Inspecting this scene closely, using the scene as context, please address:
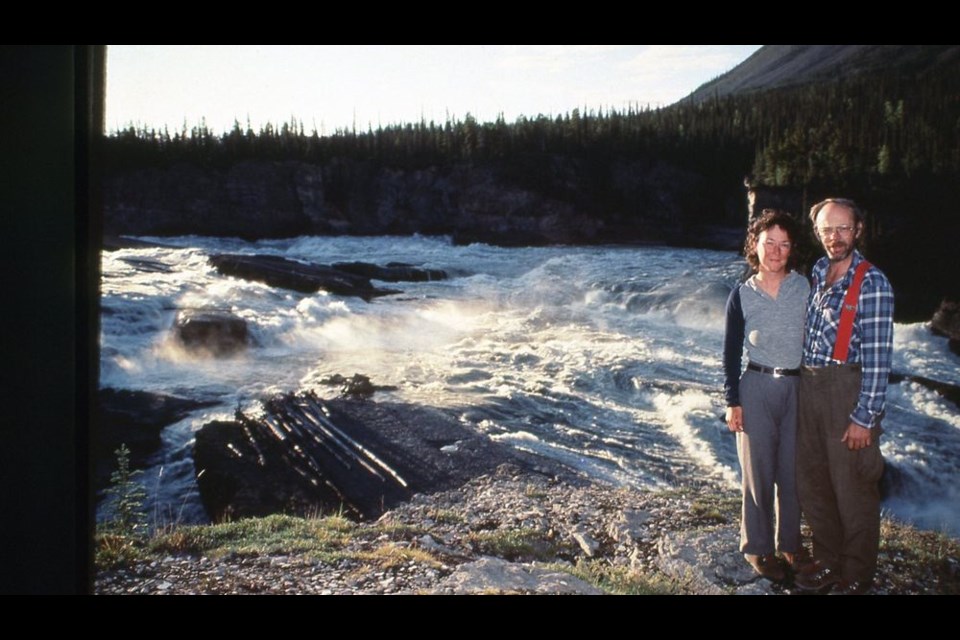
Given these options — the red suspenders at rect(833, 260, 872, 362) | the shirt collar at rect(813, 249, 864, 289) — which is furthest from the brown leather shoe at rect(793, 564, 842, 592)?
the shirt collar at rect(813, 249, 864, 289)

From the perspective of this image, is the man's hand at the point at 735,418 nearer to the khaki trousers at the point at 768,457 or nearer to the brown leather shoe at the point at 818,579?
the khaki trousers at the point at 768,457

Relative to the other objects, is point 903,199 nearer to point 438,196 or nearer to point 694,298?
point 694,298

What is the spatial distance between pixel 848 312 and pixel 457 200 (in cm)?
268

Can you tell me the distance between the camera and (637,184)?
13.5 feet

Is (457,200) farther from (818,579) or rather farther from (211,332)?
(818,579)

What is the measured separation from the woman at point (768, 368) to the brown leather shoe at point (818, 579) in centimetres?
14

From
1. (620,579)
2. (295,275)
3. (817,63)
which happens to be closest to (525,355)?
(620,579)

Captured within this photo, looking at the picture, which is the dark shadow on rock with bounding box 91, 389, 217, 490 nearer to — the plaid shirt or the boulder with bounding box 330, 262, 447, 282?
the boulder with bounding box 330, 262, 447, 282

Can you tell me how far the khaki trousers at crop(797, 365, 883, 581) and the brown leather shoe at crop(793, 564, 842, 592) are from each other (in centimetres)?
2

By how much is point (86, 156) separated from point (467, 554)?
79.2 inches

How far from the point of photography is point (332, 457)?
306cm

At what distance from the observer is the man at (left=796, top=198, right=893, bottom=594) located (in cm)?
199

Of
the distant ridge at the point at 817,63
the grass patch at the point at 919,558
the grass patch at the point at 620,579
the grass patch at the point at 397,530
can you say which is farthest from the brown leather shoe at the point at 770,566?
the distant ridge at the point at 817,63
